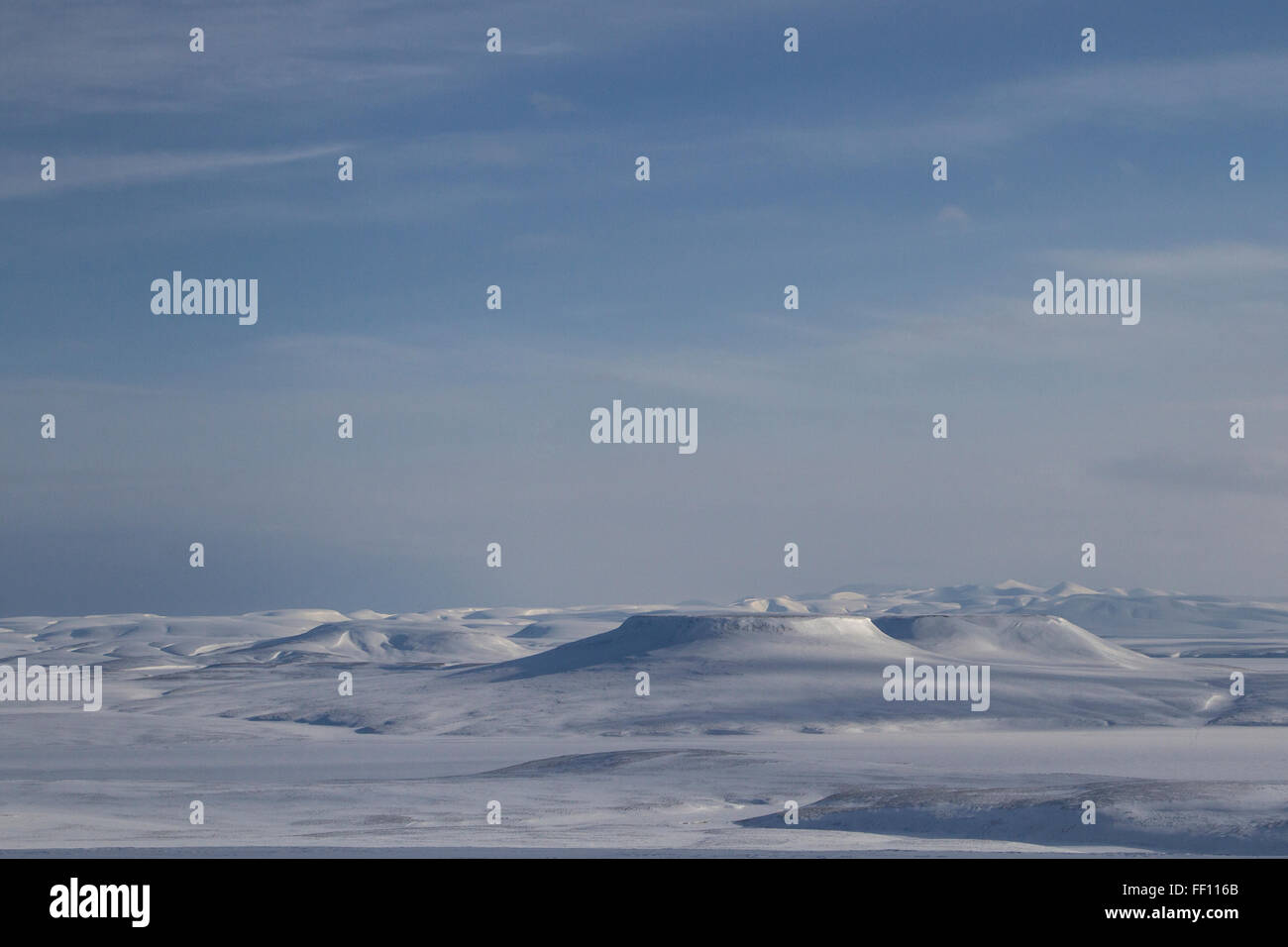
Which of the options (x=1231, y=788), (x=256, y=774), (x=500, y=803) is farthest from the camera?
(x=256, y=774)

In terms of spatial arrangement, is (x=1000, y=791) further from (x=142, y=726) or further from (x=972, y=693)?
(x=142, y=726)

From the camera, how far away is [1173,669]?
6456 centimetres

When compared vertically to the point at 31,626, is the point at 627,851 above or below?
below

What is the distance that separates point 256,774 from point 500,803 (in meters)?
8.91

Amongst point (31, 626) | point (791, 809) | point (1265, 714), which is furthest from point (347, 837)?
point (31, 626)

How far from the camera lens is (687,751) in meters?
Answer: 35.2

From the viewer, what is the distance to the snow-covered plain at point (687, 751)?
72.4ft

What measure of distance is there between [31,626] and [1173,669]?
451ft

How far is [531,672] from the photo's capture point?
194 feet

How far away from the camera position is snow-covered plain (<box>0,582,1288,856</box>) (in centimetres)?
2206

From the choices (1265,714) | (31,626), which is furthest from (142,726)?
(31,626)
